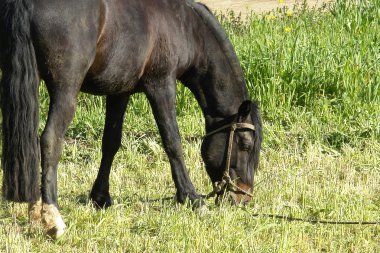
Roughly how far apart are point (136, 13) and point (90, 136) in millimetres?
2812

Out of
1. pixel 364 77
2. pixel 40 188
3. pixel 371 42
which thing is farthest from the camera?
pixel 371 42

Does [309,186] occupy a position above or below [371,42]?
below

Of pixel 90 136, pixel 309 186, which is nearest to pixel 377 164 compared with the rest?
pixel 309 186

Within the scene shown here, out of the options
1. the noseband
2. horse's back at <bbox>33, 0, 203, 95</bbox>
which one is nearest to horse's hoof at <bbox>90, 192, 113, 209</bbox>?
the noseband

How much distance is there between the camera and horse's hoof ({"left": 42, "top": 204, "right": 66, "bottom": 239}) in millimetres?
5953

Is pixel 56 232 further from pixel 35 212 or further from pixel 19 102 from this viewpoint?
pixel 19 102

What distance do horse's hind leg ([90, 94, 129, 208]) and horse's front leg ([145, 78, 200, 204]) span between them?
488 millimetres

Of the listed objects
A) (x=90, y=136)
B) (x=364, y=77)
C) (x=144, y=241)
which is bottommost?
(x=144, y=241)

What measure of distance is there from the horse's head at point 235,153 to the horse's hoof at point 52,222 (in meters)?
1.63

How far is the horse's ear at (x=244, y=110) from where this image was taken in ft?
23.4

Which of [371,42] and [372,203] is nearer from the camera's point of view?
[372,203]

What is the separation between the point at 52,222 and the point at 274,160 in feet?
9.91

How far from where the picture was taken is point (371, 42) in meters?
10.5

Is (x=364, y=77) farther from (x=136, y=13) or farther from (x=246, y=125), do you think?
(x=136, y=13)
